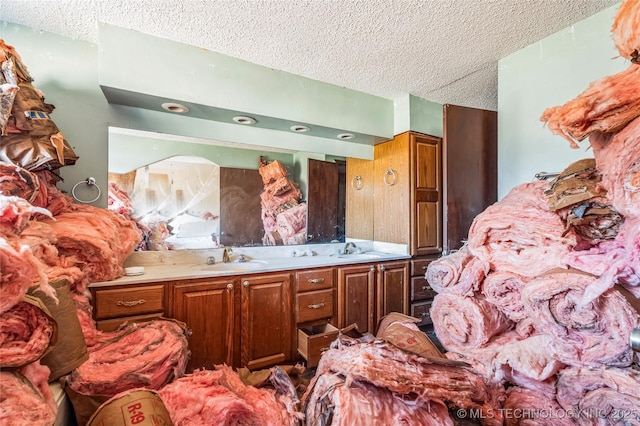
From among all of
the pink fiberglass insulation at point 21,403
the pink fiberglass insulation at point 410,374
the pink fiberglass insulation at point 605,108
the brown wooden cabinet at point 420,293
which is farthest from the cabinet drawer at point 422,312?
the pink fiberglass insulation at point 21,403

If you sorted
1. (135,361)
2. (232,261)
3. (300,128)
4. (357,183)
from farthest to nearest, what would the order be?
(357,183) → (300,128) → (232,261) → (135,361)

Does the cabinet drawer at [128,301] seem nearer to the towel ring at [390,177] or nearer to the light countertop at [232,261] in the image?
the light countertop at [232,261]

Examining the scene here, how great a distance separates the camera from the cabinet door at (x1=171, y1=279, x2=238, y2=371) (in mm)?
1782

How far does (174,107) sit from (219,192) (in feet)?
2.36

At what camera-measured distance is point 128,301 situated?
1653 mm

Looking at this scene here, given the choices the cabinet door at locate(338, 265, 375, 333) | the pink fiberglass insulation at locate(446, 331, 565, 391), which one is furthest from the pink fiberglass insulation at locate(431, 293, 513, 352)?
the cabinet door at locate(338, 265, 375, 333)

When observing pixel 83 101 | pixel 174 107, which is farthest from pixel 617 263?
pixel 83 101

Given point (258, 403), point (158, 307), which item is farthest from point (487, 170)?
point (158, 307)

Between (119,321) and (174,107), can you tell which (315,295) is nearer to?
(119,321)

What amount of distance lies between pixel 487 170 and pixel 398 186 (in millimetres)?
808

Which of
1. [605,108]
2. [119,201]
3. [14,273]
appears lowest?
[14,273]

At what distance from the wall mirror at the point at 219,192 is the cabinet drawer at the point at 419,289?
862 mm

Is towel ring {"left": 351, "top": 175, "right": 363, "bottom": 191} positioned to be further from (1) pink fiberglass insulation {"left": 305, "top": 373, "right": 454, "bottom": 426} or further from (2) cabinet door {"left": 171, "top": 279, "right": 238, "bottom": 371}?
(1) pink fiberglass insulation {"left": 305, "top": 373, "right": 454, "bottom": 426}

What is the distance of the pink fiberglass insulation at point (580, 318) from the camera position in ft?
3.01
